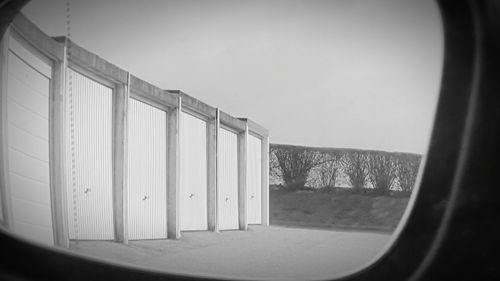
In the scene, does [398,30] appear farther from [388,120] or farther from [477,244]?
[477,244]

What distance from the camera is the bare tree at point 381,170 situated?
1.54 m

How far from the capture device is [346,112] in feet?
5.29

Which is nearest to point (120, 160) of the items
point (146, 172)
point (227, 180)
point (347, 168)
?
point (146, 172)

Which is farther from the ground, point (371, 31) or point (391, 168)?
point (371, 31)

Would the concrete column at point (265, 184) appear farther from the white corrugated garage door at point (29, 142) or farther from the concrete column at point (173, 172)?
the white corrugated garage door at point (29, 142)

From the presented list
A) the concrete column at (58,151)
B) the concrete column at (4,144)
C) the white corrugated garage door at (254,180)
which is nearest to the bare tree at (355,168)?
the white corrugated garage door at (254,180)

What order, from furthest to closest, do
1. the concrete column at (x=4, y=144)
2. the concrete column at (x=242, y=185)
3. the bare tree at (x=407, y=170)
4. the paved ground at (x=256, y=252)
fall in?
the concrete column at (x=4, y=144)
the concrete column at (x=242, y=185)
the paved ground at (x=256, y=252)
the bare tree at (x=407, y=170)

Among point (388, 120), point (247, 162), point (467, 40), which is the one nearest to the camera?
point (467, 40)

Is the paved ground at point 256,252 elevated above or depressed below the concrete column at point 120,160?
below

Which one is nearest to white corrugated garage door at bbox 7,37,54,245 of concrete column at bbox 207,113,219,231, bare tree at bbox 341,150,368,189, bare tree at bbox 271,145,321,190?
concrete column at bbox 207,113,219,231

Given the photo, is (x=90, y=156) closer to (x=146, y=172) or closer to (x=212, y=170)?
(x=146, y=172)

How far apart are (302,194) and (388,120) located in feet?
0.94

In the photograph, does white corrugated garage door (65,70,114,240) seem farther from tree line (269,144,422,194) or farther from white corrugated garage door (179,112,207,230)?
tree line (269,144,422,194)

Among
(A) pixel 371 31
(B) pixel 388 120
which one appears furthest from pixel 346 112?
(A) pixel 371 31
